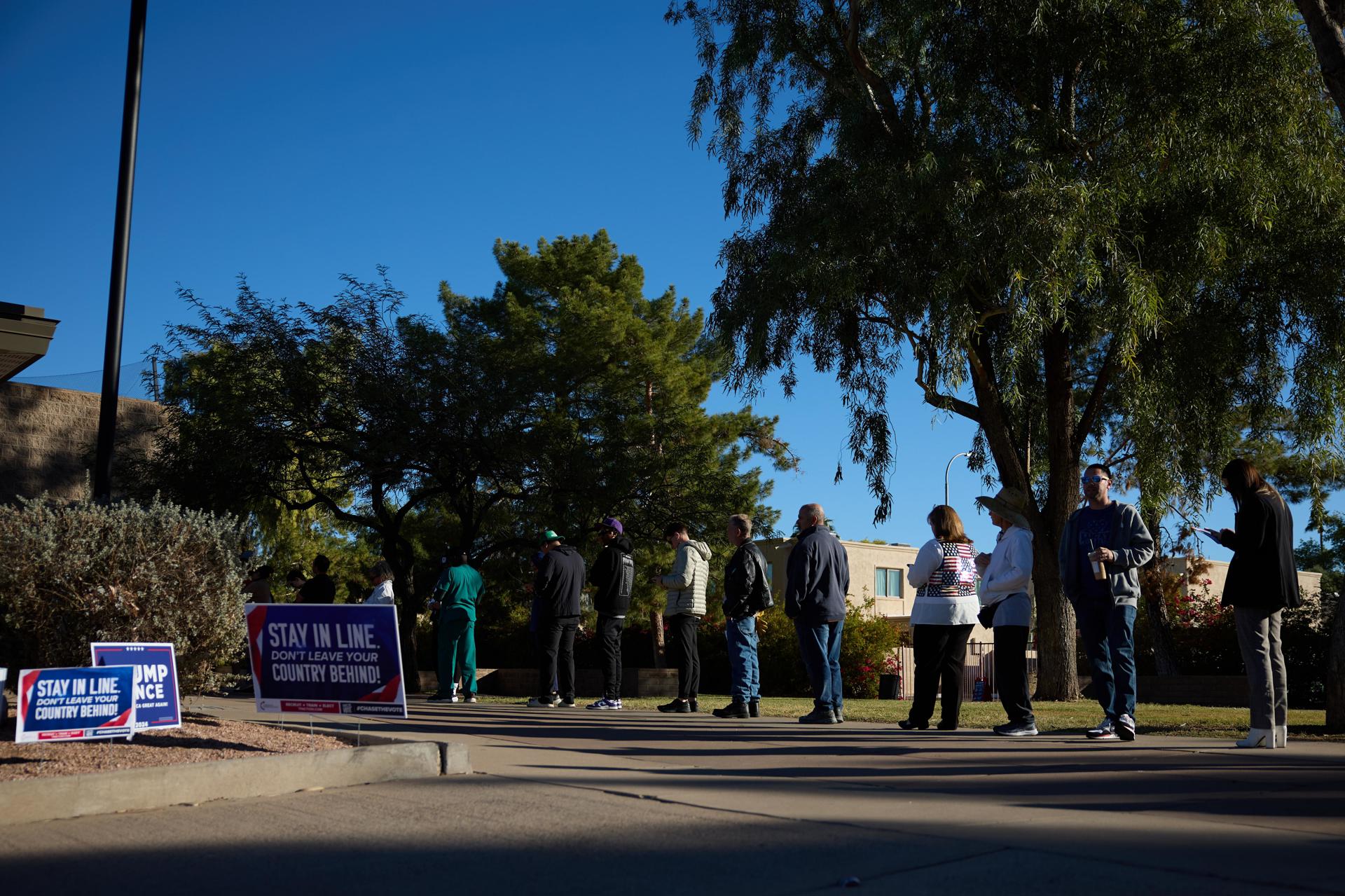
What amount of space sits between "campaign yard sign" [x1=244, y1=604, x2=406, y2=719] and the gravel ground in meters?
0.27

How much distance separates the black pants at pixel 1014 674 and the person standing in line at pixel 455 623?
709cm

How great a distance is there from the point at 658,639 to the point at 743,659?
16279 millimetres

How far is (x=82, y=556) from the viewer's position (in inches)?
303

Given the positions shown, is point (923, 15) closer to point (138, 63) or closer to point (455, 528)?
point (138, 63)

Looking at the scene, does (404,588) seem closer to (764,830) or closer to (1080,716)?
(1080,716)

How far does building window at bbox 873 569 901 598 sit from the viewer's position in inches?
2147

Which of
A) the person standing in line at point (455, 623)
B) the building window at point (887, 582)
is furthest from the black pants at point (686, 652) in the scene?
the building window at point (887, 582)

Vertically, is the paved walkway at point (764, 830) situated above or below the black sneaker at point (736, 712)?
above

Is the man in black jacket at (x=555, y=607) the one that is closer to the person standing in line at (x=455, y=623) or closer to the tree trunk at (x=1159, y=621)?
the person standing in line at (x=455, y=623)

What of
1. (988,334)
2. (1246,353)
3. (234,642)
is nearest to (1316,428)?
(1246,353)

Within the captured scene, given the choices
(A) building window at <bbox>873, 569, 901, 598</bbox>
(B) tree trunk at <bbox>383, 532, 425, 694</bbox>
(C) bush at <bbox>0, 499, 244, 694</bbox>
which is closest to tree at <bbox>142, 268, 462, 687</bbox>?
(B) tree trunk at <bbox>383, 532, 425, 694</bbox>

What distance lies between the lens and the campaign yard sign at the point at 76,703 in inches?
236

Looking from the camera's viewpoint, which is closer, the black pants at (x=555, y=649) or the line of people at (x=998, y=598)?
the line of people at (x=998, y=598)

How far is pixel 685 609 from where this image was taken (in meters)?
12.5
